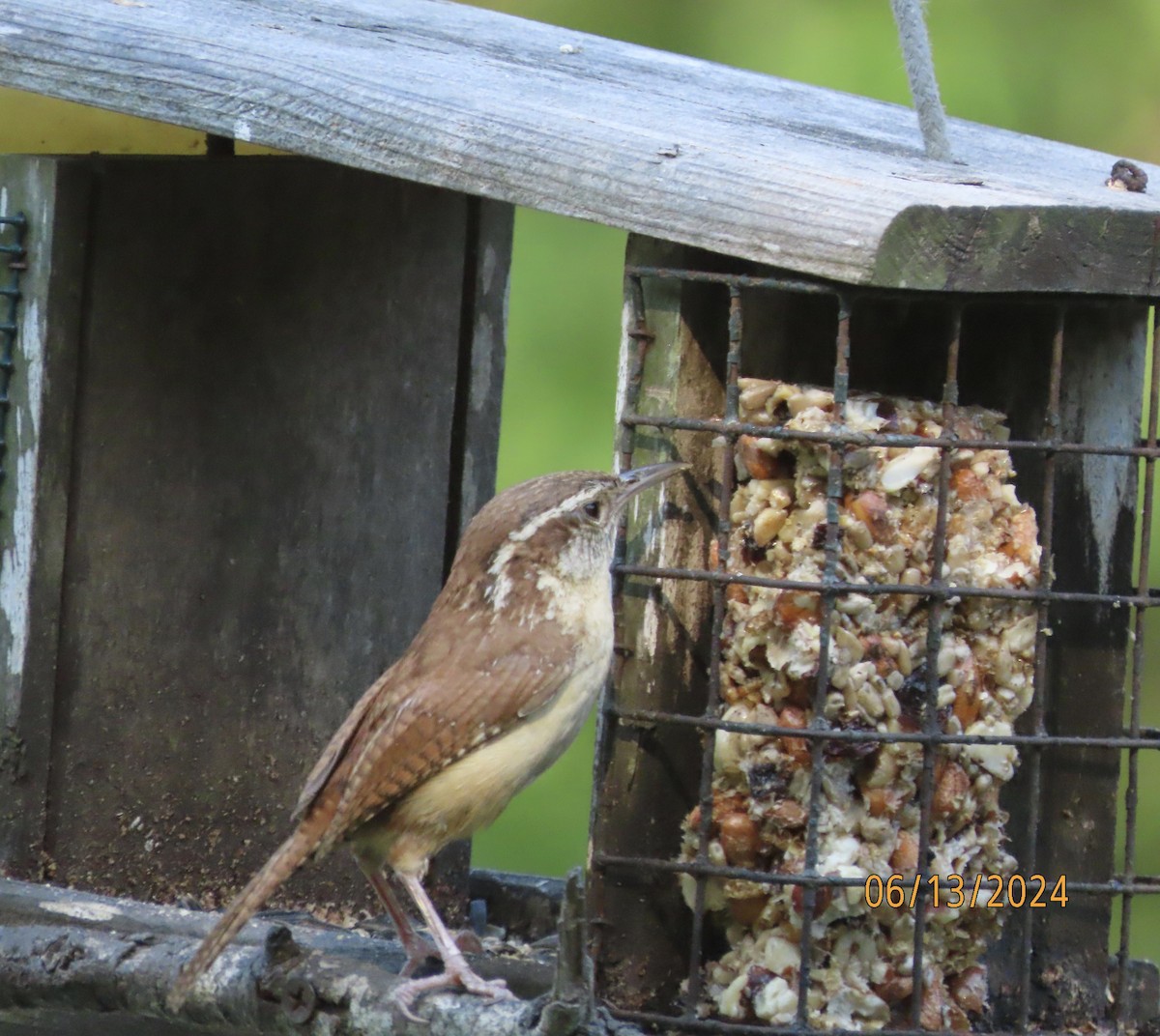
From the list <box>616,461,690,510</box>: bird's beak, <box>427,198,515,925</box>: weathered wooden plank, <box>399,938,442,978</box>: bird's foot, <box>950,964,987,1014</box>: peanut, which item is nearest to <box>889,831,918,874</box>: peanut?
<box>950,964,987,1014</box>: peanut

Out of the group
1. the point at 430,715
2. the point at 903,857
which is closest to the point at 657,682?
the point at 430,715

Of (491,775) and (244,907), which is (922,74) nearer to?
(491,775)

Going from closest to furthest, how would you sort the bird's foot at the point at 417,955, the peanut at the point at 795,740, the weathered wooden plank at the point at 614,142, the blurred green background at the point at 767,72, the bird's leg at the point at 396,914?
the weathered wooden plank at the point at 614,142, the peanut at the point at 795,740, the bird's foot at the point at 417,955, the bird's leg at the point at 396,914, the blurred green background at the point at 767,72

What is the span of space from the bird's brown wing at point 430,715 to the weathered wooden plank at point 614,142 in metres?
0.81

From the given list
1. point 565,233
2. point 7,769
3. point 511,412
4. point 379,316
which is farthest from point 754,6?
point 7,769

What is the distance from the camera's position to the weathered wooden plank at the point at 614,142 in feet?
9.65

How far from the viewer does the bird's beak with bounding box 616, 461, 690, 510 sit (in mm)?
3330

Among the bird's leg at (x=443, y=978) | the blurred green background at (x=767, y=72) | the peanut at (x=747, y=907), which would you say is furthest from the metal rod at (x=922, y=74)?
the blurred green background at (x=767, y=72)

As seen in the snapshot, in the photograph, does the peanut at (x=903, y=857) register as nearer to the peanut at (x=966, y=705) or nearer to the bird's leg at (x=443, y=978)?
Answer: the peanut at (x=966, y=705)

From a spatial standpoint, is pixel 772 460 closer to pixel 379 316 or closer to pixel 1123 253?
pixel 1123 253

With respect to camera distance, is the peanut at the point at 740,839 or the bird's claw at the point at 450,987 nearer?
the bird's claw at the point at 450,987

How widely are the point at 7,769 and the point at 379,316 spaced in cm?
114
